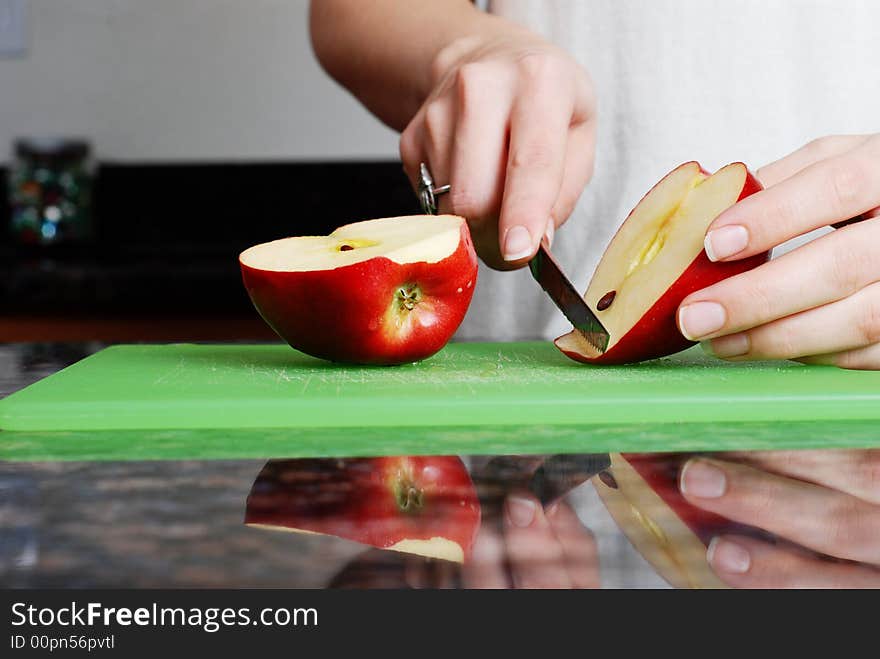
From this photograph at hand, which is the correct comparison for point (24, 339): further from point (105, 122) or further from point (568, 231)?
point (568, 231)

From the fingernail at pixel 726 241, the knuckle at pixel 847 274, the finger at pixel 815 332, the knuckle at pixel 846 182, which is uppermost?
the knuckle at pixel 846 182

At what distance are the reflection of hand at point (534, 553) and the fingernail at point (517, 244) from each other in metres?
0.51

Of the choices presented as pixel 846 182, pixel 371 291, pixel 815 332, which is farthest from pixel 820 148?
pixel 371 291

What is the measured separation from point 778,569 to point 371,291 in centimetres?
60

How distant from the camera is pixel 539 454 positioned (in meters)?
0.59

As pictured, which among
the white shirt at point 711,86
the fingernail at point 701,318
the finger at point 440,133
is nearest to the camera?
the fingernail at point 701,318

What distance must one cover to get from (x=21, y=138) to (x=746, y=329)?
2.70 m

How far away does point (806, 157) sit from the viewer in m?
1.08

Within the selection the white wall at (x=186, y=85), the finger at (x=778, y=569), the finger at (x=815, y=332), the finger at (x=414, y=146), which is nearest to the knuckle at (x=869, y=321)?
the finger at (x=815, y=332)

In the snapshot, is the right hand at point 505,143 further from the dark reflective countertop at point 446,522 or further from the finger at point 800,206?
Answer: the dark reflective countertop at point 446,522

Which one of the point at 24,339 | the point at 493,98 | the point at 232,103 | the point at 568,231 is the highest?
the point at 493,98

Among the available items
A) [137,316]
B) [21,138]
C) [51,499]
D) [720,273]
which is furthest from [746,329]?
[21,138]

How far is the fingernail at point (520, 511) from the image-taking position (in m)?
0.42

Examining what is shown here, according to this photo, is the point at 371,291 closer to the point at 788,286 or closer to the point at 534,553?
the point at 788,286
